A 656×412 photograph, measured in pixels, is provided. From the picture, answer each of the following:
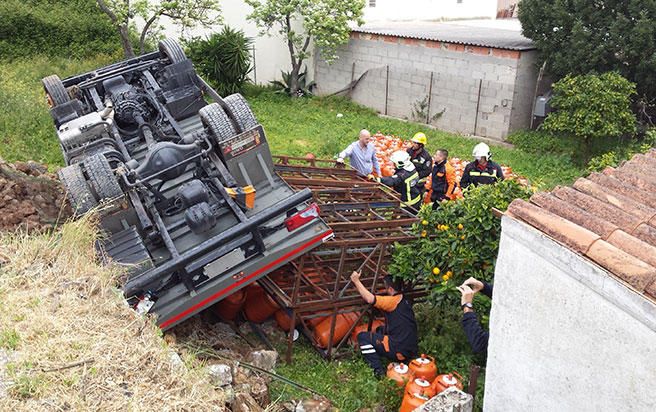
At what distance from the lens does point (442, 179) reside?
835 cm

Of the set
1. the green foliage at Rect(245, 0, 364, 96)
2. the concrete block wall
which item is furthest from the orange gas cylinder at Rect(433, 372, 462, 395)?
the green foliage at Rect(245, 0, 364, 96)

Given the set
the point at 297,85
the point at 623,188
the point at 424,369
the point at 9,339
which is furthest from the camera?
the point at 297,85

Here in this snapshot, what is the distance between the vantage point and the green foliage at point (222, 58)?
1630 cm

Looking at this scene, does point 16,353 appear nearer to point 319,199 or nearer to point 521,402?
point 521,402

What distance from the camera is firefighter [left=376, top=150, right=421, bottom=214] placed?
822cm

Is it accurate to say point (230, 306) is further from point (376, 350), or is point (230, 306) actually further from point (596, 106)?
point (596, 106)

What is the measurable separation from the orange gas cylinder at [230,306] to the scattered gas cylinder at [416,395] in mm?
2055

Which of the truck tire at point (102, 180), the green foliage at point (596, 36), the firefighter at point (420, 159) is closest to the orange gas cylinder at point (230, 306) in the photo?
the truck tire at point (102, 180)

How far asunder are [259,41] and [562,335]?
15755 millimetres

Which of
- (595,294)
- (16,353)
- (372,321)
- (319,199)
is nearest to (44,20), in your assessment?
(319,199)

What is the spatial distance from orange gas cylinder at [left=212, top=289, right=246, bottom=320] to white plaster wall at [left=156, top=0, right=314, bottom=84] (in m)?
12.4

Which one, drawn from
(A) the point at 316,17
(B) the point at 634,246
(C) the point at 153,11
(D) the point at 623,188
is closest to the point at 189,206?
(D) the point at 623,188

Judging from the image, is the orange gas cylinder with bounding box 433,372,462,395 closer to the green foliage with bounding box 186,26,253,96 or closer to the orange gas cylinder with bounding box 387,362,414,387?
the orange gas cylinder with bounding box 387,362,414,387

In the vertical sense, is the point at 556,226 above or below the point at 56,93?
above
